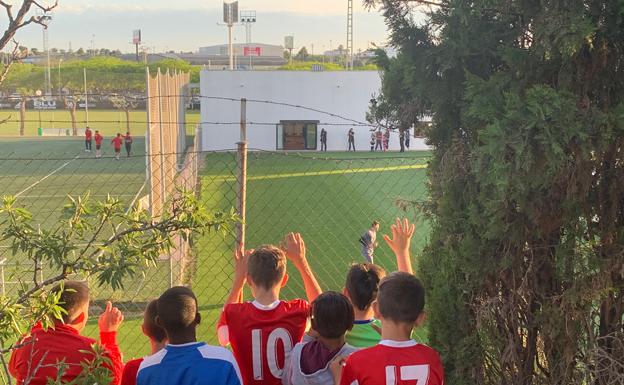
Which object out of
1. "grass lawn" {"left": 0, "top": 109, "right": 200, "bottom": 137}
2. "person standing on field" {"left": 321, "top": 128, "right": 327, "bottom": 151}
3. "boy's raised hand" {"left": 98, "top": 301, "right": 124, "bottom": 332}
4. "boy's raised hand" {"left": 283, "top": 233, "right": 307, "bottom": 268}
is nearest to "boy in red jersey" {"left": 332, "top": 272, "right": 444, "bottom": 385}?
"boy's raised hand" {"left": 283, "top": 233, "right": 307, "bottom": 268}

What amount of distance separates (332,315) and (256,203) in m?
15.7

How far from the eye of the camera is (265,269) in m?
3.57

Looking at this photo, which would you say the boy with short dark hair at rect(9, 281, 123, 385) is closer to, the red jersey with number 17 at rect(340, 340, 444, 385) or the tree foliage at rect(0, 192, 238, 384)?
the tree foliage at rect(0, 192, 238, 384)

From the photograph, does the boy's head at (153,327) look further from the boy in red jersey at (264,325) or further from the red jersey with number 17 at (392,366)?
the red jersey with number 17 at (392,366)

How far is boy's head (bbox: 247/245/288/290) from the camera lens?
11.7ft

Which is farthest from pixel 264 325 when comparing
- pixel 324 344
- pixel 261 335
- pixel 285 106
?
pixel 285 106

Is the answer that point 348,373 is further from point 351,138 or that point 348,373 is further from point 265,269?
point 351,138

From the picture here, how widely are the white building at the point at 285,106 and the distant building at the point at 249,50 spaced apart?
133ft

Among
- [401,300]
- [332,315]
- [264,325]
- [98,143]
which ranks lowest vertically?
[98,143]

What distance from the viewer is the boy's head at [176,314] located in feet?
10.2

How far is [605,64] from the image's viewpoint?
316 cm

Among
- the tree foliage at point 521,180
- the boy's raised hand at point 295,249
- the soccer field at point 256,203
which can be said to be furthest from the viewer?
the soccer field at point 256,203

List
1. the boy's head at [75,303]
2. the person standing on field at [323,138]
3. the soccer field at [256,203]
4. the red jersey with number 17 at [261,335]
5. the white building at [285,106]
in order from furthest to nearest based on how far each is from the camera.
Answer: the person standing on field at [323,138], the white building at [285,106], the soccer field at [256,203], the red jersey with number 17 at [261,335], the boy's head at [75,303]

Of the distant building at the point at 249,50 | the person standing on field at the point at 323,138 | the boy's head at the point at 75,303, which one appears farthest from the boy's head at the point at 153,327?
the distant building at the point at 249,50
